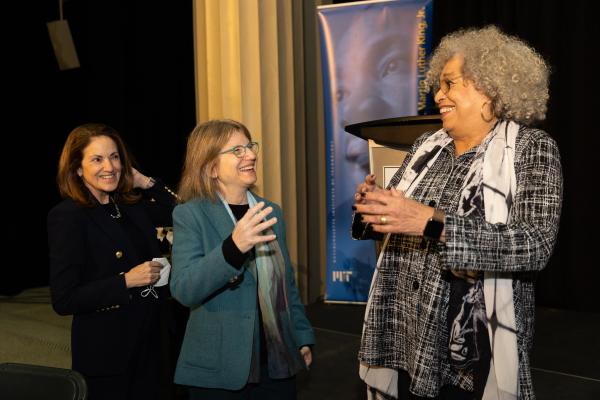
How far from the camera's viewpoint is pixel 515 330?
5.11ft

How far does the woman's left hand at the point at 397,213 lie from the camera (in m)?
1.44

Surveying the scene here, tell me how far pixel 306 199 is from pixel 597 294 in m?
2.58

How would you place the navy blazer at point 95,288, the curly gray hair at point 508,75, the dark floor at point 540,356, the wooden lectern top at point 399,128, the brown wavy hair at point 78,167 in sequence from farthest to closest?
the dark floor at point 540,356, the wooden lectern top at point 399,128, the brown wavy hair at point 78,167, the navy blazer at point 95,288, the curly gray hair at point 508,75

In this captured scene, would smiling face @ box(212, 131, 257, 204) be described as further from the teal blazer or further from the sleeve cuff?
the sleeve cuff

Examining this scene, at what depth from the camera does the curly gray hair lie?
5.42 ft

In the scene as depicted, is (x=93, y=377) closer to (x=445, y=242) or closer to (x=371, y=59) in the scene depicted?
(x=445, y=242)

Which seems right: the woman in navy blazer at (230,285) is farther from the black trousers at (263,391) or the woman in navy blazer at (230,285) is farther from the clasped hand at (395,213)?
the clasped hand at (395,213)

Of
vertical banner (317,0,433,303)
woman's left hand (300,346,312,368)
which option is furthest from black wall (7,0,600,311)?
woman's left hand (300,346,312,368)

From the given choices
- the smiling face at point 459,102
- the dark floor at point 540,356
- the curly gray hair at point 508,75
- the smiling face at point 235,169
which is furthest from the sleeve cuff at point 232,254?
the dark floor at point 540,356

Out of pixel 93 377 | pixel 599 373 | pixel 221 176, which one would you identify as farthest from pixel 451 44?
pixel 599 373

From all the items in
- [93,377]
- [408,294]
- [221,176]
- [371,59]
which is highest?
[371,59]

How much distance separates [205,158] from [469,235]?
84 centimetres

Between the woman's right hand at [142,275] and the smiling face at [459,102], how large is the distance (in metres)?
1.10

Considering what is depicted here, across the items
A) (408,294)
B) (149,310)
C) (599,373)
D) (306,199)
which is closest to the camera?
(408,294)
